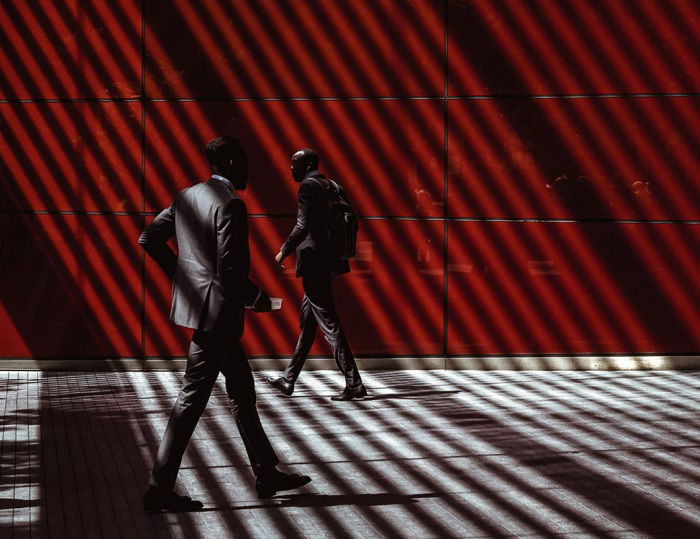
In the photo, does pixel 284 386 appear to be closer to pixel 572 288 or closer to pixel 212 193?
pixel 572 288

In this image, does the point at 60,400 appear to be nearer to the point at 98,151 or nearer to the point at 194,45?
the point at 98,151

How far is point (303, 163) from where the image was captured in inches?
346

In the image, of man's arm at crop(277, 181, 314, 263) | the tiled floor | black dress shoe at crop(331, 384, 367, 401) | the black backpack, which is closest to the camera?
the tiled floor

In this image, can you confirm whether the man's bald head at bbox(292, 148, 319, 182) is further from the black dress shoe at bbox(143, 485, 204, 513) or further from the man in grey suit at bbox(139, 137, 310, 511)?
the black dress shoe at bbox(143, 485, 204, 513)

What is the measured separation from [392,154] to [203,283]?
544 cm

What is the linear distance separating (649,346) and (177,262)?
6567 millimetres

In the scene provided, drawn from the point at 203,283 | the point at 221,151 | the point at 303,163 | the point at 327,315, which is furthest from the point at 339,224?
the point at 203,283

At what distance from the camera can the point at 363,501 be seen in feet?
19.0

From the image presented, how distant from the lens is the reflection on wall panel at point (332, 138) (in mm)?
10664

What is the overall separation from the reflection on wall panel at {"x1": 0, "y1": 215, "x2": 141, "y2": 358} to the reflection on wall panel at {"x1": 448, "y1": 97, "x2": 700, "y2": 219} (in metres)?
3.36

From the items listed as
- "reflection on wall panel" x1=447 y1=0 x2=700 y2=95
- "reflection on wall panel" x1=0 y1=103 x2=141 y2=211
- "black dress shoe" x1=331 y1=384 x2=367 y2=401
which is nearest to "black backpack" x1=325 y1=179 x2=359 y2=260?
"black dress shoe" x1=331 y1=384 x2=367 y2=401

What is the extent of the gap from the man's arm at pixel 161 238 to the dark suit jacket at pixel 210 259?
9cm

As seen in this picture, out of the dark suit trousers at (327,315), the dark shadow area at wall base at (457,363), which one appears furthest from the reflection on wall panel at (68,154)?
the dark suit trousers at (327,315)

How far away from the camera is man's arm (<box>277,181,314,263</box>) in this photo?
28.0ft
